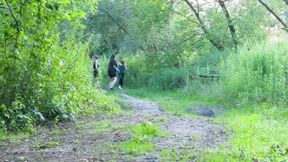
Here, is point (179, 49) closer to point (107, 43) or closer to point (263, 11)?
point (263, 11)

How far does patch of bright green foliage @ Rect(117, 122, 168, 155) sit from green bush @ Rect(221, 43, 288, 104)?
5.07 metres

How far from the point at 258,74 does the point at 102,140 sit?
24.4 ft

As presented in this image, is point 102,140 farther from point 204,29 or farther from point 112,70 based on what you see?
point 204,29

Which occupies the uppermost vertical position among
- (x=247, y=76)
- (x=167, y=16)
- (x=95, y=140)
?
(x=167, y=16)

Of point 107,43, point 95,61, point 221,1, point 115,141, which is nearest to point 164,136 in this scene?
point 115,141

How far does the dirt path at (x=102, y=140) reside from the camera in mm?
6375

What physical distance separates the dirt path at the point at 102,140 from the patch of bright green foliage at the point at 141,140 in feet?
0.41

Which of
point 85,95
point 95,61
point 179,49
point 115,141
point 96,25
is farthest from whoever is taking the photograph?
point 96,25

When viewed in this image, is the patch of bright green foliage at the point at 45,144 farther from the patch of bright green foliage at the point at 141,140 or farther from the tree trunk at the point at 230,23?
the tree trunk at the point at 230,23

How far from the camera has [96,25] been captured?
30.7 metres

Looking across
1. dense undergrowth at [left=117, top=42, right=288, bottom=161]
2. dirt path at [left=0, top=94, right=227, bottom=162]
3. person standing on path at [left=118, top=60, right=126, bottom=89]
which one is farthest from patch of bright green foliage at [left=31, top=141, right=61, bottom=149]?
person standing on path at [left=118, top=60, right=126, bottom=89]

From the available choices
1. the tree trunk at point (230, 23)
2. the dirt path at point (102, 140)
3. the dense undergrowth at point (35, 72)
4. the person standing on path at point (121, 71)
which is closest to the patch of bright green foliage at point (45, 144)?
the dirt path at point (102, 140)

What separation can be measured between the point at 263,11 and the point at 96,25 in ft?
44.1

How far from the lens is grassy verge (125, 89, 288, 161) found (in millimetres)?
5870
